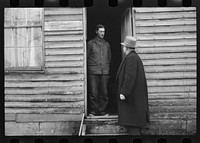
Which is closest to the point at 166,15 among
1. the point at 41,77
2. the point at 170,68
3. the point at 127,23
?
the point at 127,23

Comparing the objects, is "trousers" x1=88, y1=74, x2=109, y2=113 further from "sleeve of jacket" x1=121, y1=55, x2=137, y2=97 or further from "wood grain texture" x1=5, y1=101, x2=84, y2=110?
"sleeve of jacket" x1=121, y1=55, x2=137, y2=97

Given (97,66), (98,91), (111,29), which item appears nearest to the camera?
(97,66)

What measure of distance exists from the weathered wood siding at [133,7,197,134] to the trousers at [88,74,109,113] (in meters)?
0.95

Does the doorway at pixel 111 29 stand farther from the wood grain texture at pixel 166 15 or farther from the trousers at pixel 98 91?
the wood grain texture at pixel 166 15

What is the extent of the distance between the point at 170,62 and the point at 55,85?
241 centimetres

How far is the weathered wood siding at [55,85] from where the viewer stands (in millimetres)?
8125

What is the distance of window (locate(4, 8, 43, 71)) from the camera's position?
8.12 metres

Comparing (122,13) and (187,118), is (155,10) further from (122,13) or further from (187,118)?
(187,118)

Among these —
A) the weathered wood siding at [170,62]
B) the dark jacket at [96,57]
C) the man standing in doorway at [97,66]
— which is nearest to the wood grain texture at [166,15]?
the weathered wood siding at [170,62]

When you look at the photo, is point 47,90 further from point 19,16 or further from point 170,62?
point 170,62

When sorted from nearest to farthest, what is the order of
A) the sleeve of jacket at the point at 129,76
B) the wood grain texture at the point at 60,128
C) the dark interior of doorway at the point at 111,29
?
1. the sleeve of jacket at the point at 129,76
2. the wood grain texture at the point at 60,128
3. the dark interior of doorway at the point at 111,29

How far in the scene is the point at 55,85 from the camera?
8.18m

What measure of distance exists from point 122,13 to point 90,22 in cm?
141

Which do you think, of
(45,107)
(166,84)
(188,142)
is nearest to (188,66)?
(166,84)
